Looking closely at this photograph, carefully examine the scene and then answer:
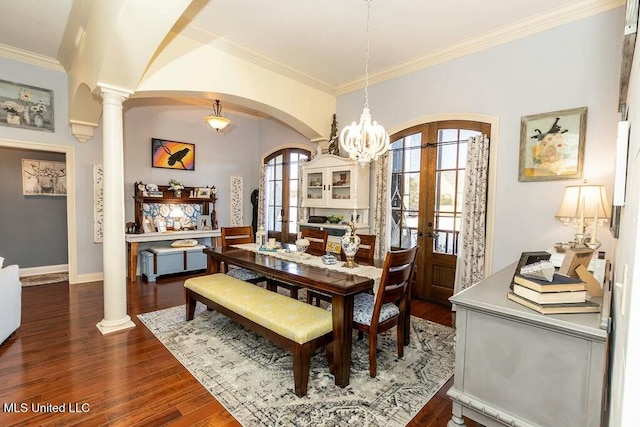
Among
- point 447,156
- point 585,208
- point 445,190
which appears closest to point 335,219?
point 445,190

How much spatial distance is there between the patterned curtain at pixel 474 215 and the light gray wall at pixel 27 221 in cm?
686

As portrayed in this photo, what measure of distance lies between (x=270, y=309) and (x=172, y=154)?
15.2ft

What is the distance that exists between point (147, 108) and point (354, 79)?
3.81m

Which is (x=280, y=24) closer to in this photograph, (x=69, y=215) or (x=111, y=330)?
(x=111, y=330)

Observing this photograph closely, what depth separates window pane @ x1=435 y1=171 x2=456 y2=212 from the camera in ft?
12.7

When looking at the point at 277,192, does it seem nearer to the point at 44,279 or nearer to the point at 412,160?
the point at 412,160

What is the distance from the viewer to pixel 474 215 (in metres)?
3.54

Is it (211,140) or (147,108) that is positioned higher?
(147,108)

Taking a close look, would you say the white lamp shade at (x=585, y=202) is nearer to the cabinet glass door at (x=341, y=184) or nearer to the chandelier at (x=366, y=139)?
the chandelier at (x=366, y=139)

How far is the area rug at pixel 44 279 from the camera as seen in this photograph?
4.77 m

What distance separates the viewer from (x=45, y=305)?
12.4ft

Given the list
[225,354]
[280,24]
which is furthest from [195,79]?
[225,354]

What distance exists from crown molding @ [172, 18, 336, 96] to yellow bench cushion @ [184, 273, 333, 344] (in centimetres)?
277

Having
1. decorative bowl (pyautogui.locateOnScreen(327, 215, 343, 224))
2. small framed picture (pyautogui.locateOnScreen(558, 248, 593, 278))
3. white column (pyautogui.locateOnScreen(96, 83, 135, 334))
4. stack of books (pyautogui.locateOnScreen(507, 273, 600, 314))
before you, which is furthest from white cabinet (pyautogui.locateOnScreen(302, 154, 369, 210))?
stack of books (pyautogui.locateOnScreen(507, 273, 600, 314))
